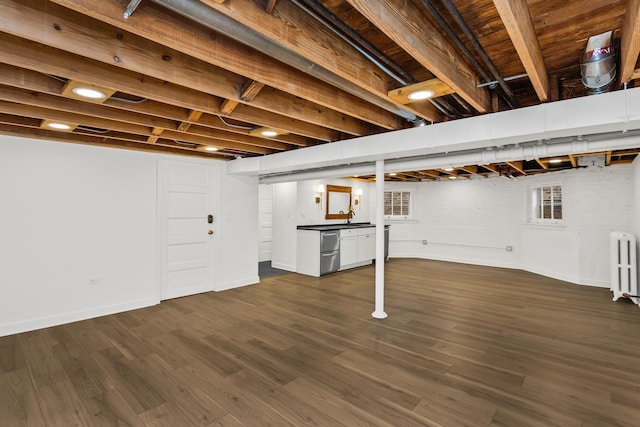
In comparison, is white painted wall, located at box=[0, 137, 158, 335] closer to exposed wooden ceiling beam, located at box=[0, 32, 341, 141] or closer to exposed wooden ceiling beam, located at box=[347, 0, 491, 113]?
exposed wooden ceiling beam, located at box=[0, 32, 341, 141]

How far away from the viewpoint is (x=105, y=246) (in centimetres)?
422

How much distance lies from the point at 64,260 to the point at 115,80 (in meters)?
2.85

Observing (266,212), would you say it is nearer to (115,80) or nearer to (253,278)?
(253,278)

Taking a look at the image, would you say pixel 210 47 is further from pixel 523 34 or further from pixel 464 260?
pixel 464 260

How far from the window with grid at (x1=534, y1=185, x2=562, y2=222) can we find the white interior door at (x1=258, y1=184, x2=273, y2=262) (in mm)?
6313

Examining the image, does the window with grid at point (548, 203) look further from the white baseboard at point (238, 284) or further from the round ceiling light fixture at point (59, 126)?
the round ceiling light fixture at point (59, 126)

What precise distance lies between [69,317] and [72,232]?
104cm

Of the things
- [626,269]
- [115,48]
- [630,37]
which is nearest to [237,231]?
[115,48]

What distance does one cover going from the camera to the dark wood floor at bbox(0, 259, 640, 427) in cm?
216

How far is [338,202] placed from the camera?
26.1ft

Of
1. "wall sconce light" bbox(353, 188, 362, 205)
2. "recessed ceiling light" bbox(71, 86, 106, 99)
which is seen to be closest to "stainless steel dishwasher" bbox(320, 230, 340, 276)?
"wall sconce light" bbox(353, 188, 362, 205)

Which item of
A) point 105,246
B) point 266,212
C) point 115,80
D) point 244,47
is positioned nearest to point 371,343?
point 244,47

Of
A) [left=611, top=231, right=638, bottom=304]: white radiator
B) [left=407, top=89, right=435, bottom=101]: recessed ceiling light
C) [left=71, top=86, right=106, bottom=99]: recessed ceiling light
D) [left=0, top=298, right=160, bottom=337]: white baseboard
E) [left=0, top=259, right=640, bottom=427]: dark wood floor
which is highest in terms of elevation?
[left=71, top=86, right=106, bottom=99]: recessed ceiling light

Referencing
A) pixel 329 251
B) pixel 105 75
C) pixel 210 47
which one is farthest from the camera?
pixel 329 251
